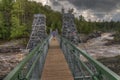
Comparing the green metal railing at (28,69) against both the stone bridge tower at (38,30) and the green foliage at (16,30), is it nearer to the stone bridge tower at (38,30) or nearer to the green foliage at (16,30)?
the stone bridge tower at (38,30)

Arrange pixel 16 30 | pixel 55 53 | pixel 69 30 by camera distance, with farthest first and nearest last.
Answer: pixel 16 30
pixel 69 30
pixel 55 53

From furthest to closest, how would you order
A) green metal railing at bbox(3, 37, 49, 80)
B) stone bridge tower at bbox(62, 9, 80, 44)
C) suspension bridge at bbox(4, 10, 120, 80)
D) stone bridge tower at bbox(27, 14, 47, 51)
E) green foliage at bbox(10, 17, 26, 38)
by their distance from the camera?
green foliage at bbox(10, 17, 26, 38) → stone bridge tower at bbox(62, 9, 80, 44) → stone bridge tower at bbox(27, 14, 47, 51) → suspension bridge at bbox(4, 10, 120, 80) → green metal railing at bbox(3, 37, 49, 80)

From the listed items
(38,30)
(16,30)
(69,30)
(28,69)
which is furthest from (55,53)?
(16,30)

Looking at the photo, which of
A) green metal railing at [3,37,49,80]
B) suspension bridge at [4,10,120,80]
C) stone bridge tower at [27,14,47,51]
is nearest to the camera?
green metal railing at [3,37,49,80]

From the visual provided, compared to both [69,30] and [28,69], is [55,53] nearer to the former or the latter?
[28,69]

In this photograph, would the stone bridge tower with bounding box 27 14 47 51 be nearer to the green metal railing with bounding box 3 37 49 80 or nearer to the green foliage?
the green foliage

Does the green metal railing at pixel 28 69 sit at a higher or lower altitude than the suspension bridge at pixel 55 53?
higher

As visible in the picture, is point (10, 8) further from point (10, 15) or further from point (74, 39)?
point (74, 39)

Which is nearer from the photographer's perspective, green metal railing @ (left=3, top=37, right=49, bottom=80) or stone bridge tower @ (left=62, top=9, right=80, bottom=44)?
green metal railing @ (left=3, top=37, right=49, bottom=80)

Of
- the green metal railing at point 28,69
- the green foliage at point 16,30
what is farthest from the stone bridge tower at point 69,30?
the green metal railing at point 28,69

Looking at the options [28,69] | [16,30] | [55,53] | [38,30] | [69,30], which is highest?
[28,69]

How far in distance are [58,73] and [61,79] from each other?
126cm

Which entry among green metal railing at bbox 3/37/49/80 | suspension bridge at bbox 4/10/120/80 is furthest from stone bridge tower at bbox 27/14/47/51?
green metal railing at bbox 3/37/49/80

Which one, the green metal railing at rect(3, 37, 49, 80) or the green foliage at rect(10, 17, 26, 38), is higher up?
the green metal railing at rect(3, 37, 49, 80)
